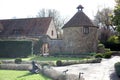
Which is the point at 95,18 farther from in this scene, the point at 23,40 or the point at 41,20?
the point at 23,40

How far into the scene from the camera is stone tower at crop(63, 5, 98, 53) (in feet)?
146

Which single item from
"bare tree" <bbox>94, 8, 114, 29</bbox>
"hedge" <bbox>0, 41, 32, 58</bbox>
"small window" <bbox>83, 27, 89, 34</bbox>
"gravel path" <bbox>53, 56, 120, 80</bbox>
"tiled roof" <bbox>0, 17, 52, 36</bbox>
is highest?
"bare tree" <bbox>94, 8, 114, 29</bbox>

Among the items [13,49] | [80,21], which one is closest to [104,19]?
[80,21]

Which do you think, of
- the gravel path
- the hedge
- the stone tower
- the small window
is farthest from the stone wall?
the gravel path

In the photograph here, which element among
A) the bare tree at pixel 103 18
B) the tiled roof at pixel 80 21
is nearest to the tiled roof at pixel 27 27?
the tiled roof at pixel 80 21

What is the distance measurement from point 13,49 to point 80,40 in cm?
1245

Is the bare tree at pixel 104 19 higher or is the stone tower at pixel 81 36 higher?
the bare tree at pixel 104 19

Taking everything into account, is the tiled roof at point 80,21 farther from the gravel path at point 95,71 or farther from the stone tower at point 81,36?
the gravel path at point 95,71

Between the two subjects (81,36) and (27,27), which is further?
(27,27)

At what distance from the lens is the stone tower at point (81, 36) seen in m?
44.4

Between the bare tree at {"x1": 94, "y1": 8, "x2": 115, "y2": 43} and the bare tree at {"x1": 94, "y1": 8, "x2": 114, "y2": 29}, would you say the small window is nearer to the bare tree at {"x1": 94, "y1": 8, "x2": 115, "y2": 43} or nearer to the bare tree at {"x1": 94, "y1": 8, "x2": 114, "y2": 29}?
the bare tree at {"x1": 94, "y1": 8, "x2": 115, "y2": 43}

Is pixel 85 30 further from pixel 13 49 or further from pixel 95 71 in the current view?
Result: pixel 95 71

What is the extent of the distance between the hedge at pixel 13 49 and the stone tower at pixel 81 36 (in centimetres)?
868

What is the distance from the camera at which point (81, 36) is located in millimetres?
44594
